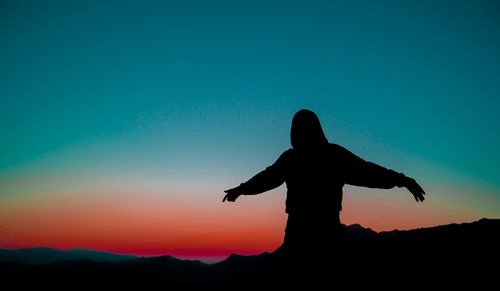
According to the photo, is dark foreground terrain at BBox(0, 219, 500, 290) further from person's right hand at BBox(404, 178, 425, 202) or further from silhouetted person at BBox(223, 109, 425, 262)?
person's right hand at BBox(404, 178, 425, 202)

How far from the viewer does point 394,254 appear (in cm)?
7044

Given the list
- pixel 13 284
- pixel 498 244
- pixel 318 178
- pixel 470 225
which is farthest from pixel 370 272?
pixel 13 284

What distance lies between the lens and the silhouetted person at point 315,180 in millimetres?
3359

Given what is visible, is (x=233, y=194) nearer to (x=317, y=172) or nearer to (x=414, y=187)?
(x=317, y=172)

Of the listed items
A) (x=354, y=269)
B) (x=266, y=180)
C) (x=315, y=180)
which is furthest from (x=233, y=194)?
(x=354, y=269)

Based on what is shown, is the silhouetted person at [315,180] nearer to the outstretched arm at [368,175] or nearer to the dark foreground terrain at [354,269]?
the outstretched arm at [368,175]

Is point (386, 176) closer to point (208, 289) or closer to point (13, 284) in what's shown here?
point (208, 289)

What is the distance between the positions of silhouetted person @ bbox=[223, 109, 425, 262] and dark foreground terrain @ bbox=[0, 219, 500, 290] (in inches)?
8.5

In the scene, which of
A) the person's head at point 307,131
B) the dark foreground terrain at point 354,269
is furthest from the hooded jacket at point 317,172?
the dark foreground terrain at point 354,269

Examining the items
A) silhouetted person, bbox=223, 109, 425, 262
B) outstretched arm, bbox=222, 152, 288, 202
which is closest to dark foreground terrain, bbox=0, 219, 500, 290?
silhouetted person, bbox=223, 109, 425, 262

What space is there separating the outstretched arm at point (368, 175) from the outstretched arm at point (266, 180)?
985 mm

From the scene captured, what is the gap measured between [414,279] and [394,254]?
16.6m

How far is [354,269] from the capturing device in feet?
9.82

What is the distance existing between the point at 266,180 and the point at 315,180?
2.91 feet
